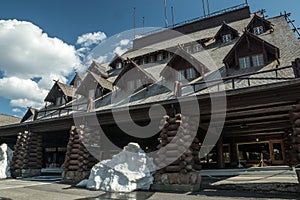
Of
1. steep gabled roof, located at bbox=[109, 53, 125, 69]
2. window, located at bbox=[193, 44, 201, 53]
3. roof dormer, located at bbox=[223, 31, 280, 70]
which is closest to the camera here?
roof dormer, located at bbox=[223, 31, 280, 70]

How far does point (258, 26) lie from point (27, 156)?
20387mm

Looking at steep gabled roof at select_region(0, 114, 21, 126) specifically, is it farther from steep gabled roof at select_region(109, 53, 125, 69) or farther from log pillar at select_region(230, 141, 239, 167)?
log pillar at select_region(230, 141, 239, 167)

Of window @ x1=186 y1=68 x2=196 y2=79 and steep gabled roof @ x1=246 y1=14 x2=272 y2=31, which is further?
steep gabled roof @ x1=246 y1=14 x2=272 y2=31

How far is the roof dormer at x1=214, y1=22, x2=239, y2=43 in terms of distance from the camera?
18.8 m

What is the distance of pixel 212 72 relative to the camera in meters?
14.3

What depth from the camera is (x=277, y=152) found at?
60.8ft

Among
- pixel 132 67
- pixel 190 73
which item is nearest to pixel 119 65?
pixel 132 67

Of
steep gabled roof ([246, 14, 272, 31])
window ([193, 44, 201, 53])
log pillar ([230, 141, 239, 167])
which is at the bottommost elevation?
log pillar ([230, 141, 239, 167])

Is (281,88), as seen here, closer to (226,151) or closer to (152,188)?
(152,188)

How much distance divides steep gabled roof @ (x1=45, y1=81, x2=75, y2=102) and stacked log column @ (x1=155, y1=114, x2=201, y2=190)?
1215cm

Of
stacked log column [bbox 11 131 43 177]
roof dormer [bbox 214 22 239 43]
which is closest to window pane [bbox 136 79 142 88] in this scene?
roof dormer [bbox 214 22 239 43]

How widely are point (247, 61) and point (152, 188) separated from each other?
30.0 feet

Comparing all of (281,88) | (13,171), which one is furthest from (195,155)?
(13,171)

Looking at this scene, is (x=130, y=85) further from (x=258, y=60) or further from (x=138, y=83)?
(x=258, y=60)
